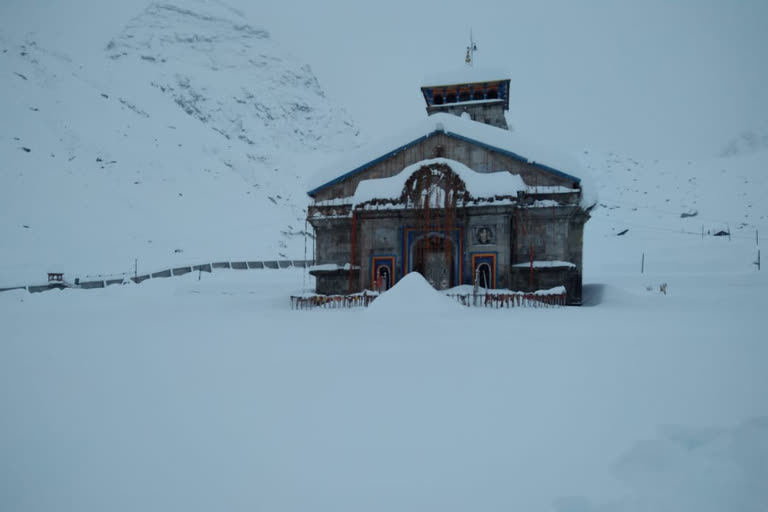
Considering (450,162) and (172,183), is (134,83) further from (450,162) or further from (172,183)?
(450,162)

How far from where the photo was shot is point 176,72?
287 ft

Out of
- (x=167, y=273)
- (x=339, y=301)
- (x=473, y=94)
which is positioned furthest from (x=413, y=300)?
(x=167, y=273)

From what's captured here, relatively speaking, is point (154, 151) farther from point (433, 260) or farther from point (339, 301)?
point (339, 301)

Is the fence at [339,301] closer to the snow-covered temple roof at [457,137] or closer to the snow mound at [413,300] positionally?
the snow mound at [413,300]

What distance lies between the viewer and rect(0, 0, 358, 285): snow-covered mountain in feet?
133

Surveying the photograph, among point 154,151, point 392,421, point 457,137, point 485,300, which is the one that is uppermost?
point 154,151

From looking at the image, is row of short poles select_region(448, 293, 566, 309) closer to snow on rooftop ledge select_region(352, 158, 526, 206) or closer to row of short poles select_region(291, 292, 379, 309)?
row of short poles select_region(291, 292, 379, 309)

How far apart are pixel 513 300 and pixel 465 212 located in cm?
629

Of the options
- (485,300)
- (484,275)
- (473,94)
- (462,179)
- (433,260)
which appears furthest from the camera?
(473,94)

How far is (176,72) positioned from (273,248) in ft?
192

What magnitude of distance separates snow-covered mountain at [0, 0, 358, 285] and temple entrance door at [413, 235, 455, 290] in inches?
944

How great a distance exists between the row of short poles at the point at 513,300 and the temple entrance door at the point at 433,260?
471cm

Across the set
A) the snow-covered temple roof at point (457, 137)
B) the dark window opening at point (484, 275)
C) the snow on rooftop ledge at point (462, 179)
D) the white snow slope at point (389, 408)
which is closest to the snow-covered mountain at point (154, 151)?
the snow-covered temple roof at point (457, 137)

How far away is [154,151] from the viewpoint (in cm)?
5969
